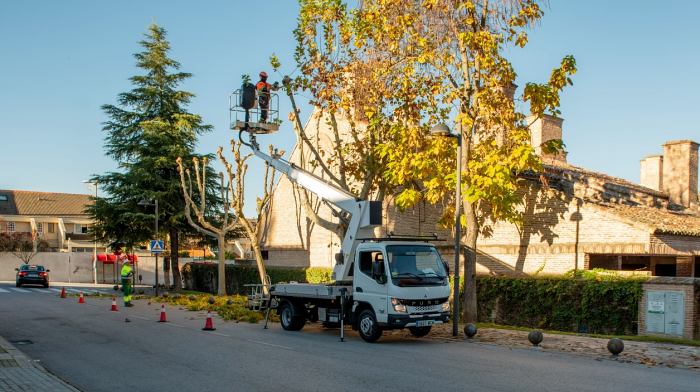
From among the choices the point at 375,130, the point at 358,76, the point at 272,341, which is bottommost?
the point at 272,341

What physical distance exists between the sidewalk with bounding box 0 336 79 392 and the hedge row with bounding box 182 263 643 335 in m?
14.4

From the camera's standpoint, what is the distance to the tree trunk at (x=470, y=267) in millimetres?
20938

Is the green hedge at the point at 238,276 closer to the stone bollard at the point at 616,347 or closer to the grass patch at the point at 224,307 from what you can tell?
the grass patch at the point at 224,307

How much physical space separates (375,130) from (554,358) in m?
12.4

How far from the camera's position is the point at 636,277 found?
18.9 m

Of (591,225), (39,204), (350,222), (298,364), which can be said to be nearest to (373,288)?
(350,222)

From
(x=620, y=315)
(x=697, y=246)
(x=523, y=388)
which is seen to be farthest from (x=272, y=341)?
(x=697, y=246)

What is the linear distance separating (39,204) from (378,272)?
6924 centimetres

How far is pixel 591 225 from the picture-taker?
22.7 metres

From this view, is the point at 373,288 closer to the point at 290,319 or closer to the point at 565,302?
the point at 290,319

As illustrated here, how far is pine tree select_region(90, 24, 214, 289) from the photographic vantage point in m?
38.1

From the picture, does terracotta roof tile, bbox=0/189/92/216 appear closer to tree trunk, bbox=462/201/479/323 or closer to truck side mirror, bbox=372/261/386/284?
tree trunk, bbox=462/201/479/323

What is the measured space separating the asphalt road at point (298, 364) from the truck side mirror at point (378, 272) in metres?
1.57

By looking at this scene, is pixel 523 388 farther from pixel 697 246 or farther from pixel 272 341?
pixel 697 246
